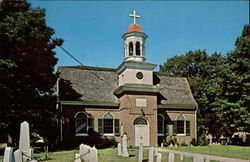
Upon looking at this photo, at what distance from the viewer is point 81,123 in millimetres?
23656

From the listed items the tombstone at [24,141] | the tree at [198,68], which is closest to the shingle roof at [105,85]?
the tree at [198,68]

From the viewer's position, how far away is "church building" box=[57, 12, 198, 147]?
23.4 m

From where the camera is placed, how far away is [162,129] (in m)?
25.9

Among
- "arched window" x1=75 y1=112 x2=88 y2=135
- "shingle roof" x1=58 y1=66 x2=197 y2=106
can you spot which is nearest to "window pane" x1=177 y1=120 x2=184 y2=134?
"shingle roof" x1=58 y1=66 x2=197 y2=106

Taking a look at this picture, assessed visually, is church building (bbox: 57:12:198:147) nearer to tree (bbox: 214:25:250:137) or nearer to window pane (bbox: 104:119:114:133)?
window pane (bbox: 104:119:114:133)

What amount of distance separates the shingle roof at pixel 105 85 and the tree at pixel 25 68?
3939mm

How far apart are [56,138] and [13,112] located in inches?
244

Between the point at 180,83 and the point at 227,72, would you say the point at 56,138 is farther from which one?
the point at 227,72

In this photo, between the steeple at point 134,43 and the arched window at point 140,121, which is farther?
the steeple at point 134,43

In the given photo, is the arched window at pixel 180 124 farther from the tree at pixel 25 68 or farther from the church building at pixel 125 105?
the tree at pixel 25 68

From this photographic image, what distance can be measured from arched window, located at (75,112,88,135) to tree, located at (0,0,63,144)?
2581mm

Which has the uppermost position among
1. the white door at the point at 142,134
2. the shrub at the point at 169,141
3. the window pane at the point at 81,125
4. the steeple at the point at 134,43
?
the steeple at the point at 134,43

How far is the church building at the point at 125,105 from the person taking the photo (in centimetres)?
2342

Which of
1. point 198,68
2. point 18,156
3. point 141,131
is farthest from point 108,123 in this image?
point 198,68
